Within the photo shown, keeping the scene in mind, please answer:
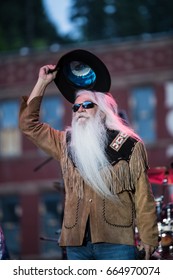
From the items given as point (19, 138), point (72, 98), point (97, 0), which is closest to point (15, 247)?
point (19, 138)

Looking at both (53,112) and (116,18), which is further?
(116,18)

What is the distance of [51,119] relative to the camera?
58.4 ft

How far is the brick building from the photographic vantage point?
680 inches

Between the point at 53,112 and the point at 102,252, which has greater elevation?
the point at 53,112

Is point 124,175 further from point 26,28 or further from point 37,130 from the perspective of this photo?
point 26,28

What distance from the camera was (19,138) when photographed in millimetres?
18531

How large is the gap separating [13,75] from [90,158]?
15430mm

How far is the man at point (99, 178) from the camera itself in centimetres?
341

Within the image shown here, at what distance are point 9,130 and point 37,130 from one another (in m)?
14.9

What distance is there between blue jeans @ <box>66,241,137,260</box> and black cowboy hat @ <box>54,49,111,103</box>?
0.91 metres

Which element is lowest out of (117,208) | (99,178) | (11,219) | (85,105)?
(11,219)

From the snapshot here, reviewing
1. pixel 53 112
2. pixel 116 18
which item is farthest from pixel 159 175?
pixel 116 18

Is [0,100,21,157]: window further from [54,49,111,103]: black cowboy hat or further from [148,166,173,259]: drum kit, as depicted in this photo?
[54,49,111,103]: black cowboy hat
